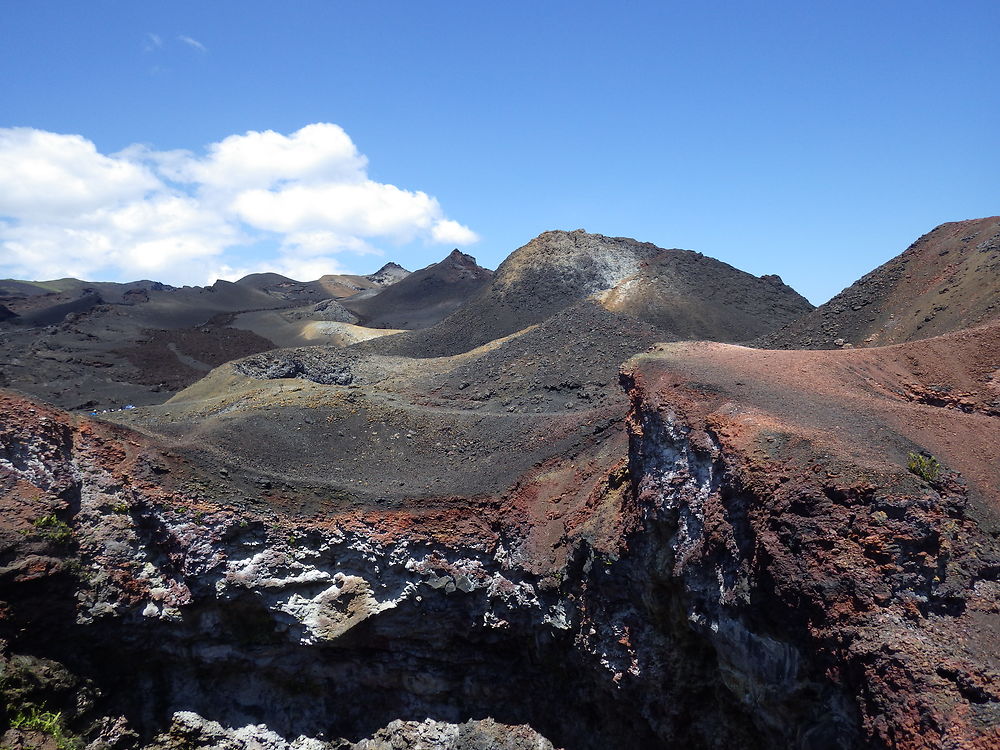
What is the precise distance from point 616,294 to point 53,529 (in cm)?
3409

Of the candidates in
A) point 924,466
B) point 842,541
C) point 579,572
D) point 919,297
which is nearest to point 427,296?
point 919,297

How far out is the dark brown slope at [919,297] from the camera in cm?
2128

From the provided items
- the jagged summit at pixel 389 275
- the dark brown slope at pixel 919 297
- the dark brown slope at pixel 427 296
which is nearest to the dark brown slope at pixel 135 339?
the dark brown slope at pixel 427 296

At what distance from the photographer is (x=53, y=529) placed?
12469 millimetres

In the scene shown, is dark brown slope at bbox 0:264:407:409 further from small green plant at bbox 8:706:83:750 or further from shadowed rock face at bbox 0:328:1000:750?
small green plant at bbox 8:706:83:750

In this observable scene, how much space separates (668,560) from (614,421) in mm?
6168

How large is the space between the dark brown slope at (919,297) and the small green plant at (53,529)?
23.9 metres

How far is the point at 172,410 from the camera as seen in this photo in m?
23.8

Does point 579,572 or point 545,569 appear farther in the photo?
point 545,569

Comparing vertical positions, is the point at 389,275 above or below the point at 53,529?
above

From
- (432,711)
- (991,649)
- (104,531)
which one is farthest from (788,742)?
(104,531)

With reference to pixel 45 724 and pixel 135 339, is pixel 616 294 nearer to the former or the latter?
pixel 45 724

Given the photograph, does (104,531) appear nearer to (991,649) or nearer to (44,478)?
(44,478)

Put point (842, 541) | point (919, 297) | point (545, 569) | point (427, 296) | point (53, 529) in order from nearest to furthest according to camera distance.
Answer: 1. point (842, 541)
2. point (53, 529)
3. point (545, 569)
4. point (919, 297)
5. point (427, 296)
